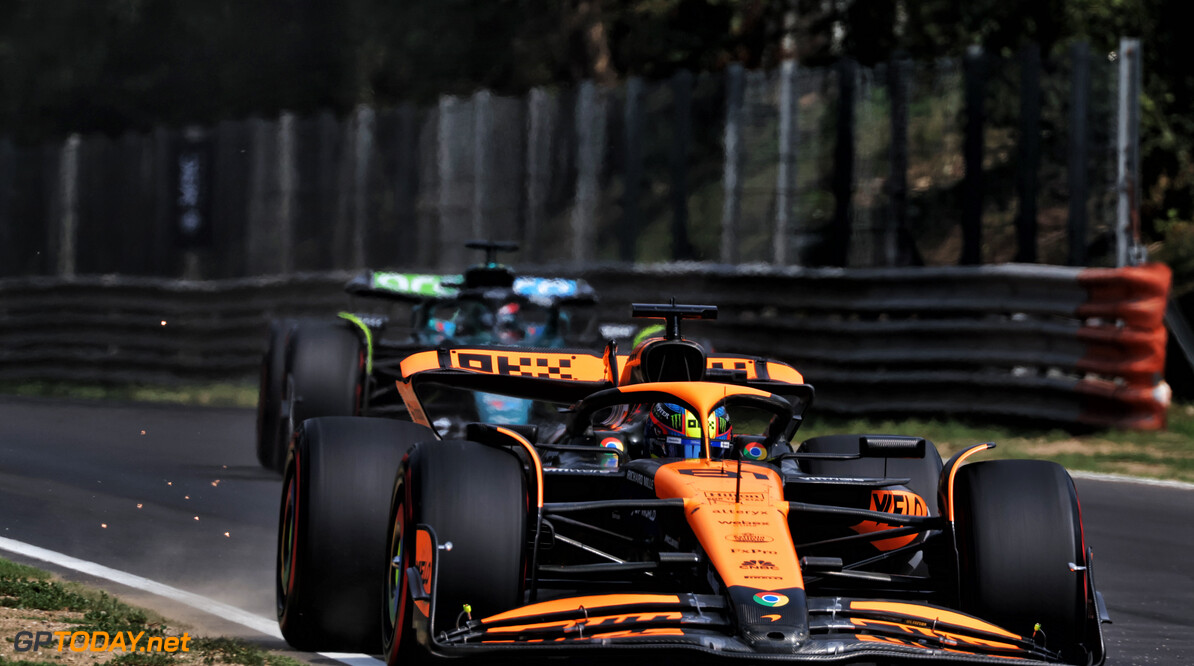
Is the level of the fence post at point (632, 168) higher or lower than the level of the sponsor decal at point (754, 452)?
higher

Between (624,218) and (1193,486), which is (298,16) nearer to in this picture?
(624,218)

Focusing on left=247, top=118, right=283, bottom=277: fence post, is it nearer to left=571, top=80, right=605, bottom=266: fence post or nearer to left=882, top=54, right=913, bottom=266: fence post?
left=571, top=80, right=605, bottom=266: fence post

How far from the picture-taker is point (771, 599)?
539 cm

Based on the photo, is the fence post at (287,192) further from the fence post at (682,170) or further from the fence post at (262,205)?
the fence post at (682,170)

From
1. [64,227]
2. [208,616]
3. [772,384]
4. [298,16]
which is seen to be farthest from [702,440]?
[298,16]

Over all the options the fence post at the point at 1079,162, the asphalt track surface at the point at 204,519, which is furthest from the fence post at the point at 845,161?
the asphalt track surface at the point at 204,519

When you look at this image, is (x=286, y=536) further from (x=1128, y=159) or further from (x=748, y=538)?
(x=1128, y=159)

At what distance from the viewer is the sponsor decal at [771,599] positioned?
17.6 ft

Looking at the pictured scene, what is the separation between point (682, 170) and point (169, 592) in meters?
9.90

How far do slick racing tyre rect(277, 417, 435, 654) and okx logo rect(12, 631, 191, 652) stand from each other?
0.42 m

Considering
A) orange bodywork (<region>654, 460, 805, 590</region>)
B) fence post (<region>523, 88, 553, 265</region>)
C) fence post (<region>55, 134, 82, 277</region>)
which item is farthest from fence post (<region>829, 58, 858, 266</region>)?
fence post (<region>55, 134, 82, 277</region>)

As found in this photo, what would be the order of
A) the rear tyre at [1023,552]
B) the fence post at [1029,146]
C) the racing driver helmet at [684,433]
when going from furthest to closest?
the fence post at [1029,146], the racing driver helmet at [684,433], the rear tyre at [1023,552]

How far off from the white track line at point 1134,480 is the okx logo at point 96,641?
7614 mm

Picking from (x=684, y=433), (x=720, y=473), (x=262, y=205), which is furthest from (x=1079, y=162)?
(x=262, y=205)
